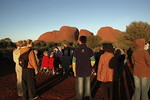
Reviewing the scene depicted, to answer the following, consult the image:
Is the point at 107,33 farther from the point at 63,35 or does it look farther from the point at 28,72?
the point at 28,72

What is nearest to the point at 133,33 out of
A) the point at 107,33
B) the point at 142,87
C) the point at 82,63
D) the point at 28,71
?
the point at 142,87

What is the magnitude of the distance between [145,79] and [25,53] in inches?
135

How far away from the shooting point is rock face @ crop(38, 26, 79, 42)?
112m

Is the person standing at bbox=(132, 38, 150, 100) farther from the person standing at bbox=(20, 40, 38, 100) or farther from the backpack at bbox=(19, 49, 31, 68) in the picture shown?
the backpack at bbox=(19, 49, 31, 68)

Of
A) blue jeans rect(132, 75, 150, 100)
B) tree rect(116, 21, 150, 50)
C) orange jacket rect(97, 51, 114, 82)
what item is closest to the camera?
blue jeans rect(132, 75, 150, 100)

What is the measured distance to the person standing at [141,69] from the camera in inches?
152

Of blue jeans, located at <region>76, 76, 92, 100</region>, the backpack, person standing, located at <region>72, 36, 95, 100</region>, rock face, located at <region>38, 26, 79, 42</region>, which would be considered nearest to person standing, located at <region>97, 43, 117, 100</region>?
person standing, located at <region>72, 36, 95, 100</region>

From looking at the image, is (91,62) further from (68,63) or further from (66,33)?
(66,33)

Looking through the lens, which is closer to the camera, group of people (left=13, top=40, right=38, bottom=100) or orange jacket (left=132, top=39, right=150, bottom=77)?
orange jacket (left=132, top=39, right=150, bottom=77)

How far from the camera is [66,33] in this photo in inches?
4491

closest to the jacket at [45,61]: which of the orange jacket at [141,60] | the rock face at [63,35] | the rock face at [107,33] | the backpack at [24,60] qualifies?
the backpack at [24,60]

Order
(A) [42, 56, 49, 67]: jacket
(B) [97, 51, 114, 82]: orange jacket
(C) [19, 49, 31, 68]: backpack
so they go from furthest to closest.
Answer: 1. (A) [42, 56, 49, 67]: jacket
2. (C) [19, 49, 31, 68]: backpack
3. (B) [97, 51, 114, 82]: orange jacket

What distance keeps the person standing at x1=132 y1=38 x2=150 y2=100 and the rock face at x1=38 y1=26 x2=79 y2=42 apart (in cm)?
10535

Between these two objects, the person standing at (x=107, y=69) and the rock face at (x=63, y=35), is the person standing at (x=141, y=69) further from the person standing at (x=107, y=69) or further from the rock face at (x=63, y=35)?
the rock face at (x=63, y=35)
